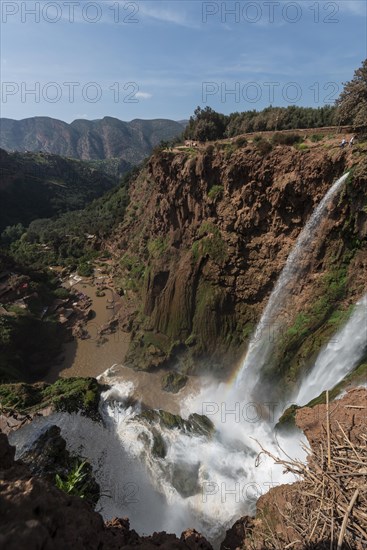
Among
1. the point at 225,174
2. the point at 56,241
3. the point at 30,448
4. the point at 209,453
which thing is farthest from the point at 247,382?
the point at 56,241

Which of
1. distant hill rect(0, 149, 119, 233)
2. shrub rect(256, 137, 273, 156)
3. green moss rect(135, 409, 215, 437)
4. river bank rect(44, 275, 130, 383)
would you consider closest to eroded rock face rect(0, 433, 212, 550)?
green moss rect(135, 409, 215, 437)

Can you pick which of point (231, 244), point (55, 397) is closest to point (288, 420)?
point (55, 397)

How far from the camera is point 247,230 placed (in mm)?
19562

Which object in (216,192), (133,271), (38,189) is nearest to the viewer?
(216,192)

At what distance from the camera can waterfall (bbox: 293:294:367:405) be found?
12312 millimetres

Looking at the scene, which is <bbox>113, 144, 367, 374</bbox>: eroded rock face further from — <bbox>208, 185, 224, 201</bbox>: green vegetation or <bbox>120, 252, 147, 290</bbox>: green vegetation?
<bbox>120, 252, 147, 290</bbox>: green vegetation

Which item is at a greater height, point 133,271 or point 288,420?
point 133,271

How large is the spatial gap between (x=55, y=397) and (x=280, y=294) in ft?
43.8

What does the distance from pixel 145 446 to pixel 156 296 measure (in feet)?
39.2

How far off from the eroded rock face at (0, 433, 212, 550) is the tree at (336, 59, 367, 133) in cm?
1935

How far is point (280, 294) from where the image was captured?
1764 centimetres

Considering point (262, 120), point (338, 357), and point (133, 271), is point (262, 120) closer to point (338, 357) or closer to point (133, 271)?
point (133, 271)

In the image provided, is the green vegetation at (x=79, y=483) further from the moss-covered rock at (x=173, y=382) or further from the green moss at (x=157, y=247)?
the green moss at (x=157, y=247)

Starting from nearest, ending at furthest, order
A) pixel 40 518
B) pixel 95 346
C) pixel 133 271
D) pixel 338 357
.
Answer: pixel 40 518 < pixel 338 357 < pixel 95 346 < pixel 133 271
